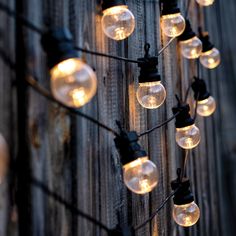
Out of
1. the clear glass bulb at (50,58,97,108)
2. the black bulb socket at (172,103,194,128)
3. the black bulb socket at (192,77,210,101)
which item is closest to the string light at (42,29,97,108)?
the clear glass bulb at (50,58,97,108)

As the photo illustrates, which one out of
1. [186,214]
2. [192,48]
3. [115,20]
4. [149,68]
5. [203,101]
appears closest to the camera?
[115,20]

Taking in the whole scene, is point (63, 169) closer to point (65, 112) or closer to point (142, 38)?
point (65, 112)

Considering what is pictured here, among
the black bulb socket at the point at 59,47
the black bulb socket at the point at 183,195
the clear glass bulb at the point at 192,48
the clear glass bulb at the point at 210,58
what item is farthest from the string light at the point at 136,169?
the clear glass bulb at the point at 210,58

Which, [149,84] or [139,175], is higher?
[149,84]

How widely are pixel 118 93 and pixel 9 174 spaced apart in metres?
0.48

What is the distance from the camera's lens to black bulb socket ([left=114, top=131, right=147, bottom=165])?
89 cm

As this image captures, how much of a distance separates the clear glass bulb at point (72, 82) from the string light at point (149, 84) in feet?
1.38

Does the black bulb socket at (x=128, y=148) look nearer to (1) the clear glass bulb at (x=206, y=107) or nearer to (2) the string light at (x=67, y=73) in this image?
(2) the string light at (x=67, y=73)

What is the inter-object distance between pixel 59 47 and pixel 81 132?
0.27 m

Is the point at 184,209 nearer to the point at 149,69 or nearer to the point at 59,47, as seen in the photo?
the point at 149,69

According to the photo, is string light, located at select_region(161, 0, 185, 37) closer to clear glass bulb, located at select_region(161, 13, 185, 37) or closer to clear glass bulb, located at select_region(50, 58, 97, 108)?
clear glass bulb, located at select_region(161, 13, 185, 37)

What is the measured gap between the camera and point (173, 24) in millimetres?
1320

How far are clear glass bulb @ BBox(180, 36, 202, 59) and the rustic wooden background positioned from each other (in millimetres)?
63

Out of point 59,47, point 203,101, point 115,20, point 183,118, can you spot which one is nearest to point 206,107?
point 203,101
